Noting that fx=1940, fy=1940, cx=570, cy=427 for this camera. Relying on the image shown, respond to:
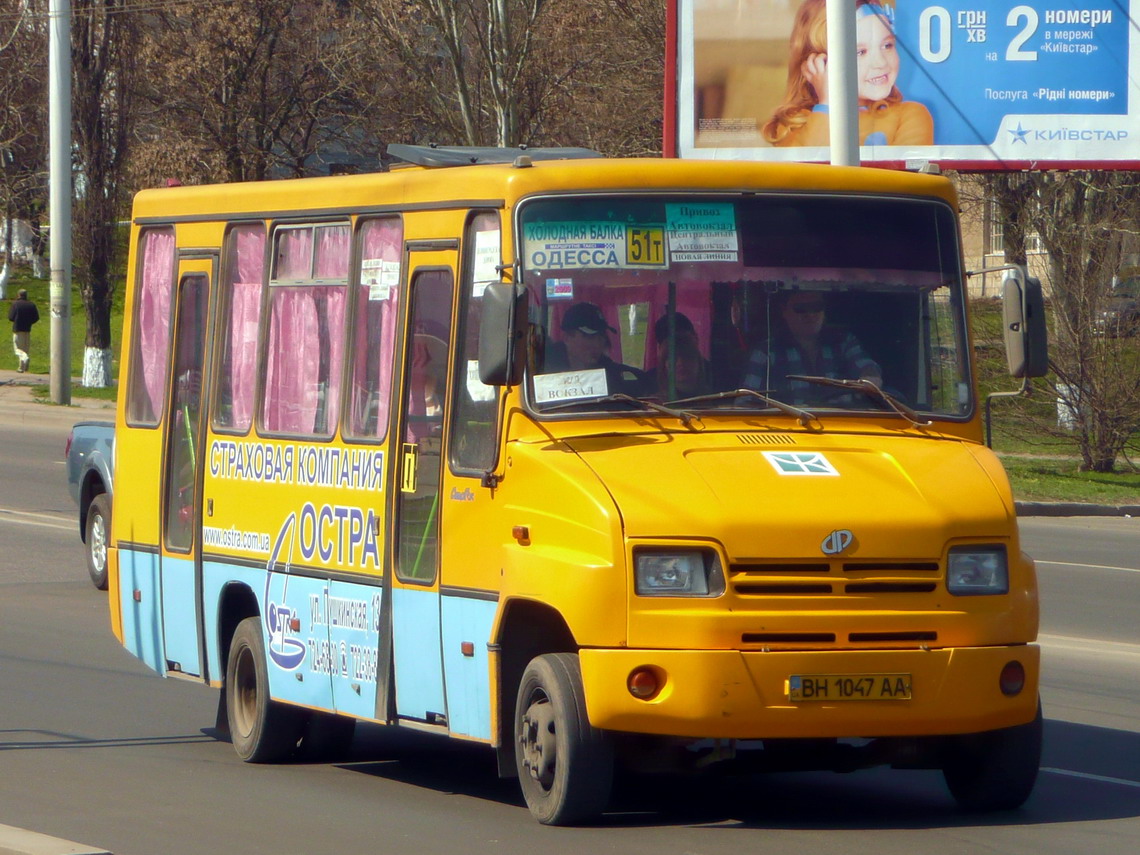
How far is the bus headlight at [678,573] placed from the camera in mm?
6172

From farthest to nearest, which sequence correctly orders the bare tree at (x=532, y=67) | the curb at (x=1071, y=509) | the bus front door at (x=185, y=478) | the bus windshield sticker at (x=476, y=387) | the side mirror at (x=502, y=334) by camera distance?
the bare tree at (x=532, y=67), the curb at (x=1071, y=509), the bus front door at (x=185, y=478), the bus windshield sticker at (x=476, y=387), the side mirror at (x=502, y=334)

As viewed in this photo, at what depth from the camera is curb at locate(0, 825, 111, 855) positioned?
564 centimetres

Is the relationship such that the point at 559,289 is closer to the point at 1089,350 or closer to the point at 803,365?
the point at 803,365

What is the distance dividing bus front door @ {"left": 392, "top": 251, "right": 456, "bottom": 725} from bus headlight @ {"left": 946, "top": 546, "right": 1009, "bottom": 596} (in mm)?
1900

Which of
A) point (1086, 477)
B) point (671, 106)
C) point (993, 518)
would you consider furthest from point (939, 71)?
point (993, 518)

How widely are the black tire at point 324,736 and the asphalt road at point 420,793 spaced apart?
0.13 metres

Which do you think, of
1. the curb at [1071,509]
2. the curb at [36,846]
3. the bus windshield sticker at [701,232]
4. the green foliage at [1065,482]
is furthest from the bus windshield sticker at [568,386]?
the green foliage at [1065,482]

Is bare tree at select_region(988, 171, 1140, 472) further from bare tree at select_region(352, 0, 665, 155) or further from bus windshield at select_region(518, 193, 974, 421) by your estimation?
bus windshield at select_region(518, 193, 974, 421)

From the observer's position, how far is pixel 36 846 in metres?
5.75

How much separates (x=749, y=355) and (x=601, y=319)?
560mm

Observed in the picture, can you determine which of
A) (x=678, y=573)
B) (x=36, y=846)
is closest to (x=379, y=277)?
(x=678, y=573)

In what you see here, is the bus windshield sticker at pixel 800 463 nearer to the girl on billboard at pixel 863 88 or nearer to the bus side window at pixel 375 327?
the bus side window at pixel 375 327

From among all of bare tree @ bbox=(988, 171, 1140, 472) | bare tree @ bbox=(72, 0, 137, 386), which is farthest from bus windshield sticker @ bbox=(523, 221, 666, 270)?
bare tree @ bbox=(72, 0, 137, 386)

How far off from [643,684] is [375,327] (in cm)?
222
